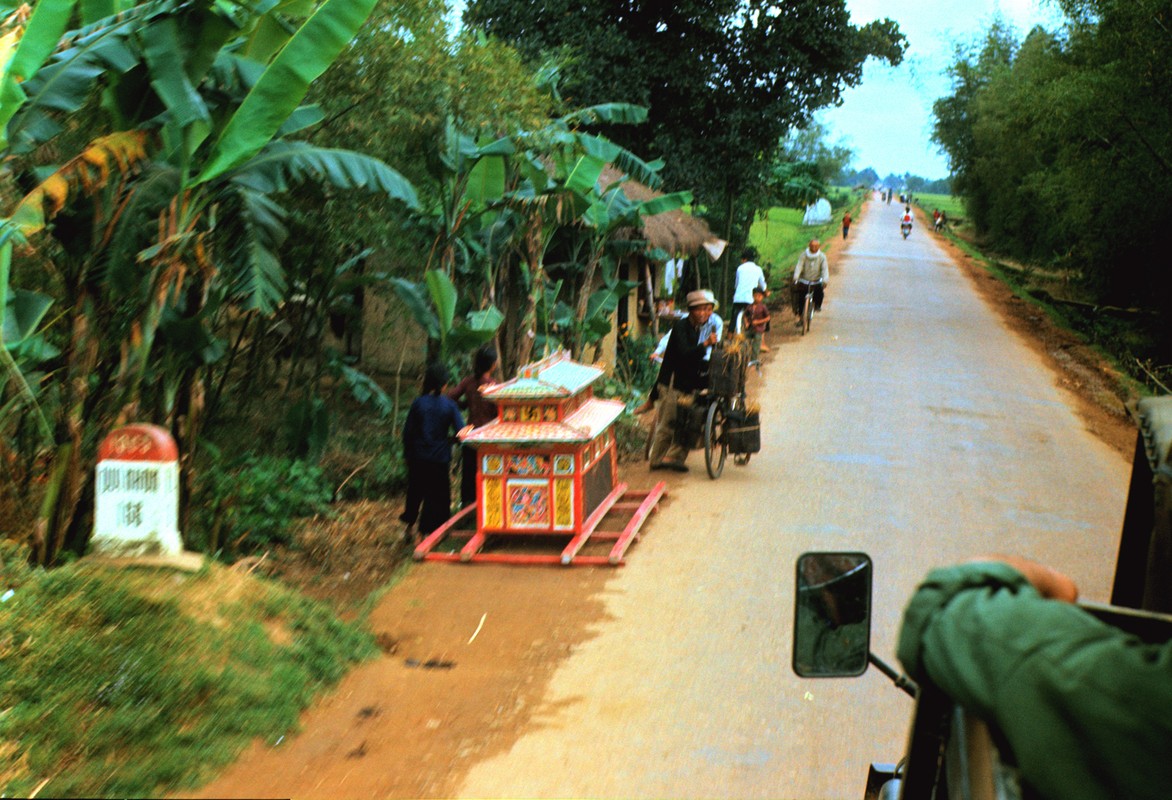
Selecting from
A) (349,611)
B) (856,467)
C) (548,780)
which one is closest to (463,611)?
(349,611)

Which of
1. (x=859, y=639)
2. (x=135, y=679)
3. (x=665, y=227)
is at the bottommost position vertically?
(x=135, y=679)

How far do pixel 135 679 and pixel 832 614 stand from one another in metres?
3.79

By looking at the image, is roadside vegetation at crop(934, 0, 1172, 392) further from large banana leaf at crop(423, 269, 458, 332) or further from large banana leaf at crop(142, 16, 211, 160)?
large banana leaf at crop(142, 16, 211, 160)

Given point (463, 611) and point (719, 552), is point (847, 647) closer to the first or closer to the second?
point (463, 611)

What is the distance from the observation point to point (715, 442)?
12055mm

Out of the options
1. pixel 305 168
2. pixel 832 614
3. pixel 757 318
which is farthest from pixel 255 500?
pixel 757 318

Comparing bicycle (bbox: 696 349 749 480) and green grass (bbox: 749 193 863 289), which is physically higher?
bicycle (bbox: 696 349 749 480)

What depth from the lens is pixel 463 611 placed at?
825 centimetres

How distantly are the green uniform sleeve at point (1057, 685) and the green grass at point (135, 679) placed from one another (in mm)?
3772

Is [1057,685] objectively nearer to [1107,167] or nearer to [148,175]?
[148,175]

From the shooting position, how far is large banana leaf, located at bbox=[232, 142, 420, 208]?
845cm

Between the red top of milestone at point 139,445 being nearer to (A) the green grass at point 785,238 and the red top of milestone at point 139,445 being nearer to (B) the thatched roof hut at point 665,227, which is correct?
(B) the thatched roof hut at point 665,227

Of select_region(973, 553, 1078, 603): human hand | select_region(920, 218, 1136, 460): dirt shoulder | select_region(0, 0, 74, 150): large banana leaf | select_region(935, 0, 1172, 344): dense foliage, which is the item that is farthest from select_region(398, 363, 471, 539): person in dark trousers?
select_region(935, 0, 1172, 344): dense foliage

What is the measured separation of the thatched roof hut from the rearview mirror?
14.8 meters
